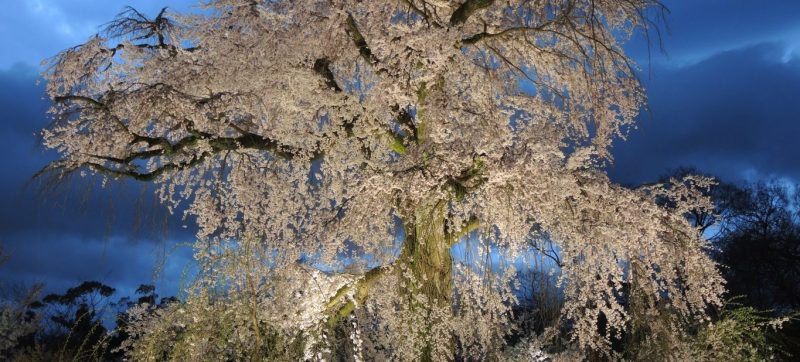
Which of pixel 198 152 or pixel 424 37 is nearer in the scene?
pixel 424 37

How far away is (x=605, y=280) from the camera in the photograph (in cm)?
609

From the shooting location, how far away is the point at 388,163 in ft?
22.5

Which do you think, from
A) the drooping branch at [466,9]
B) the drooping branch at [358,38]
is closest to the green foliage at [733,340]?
the drooping branch at [466,9]

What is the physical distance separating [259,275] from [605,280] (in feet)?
10.3

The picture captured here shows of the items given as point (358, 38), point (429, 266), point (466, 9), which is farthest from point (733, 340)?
point (358, 38)

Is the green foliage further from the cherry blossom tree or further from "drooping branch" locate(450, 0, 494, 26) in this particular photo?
"drooping branch" locate(450, 0, 494, 26)

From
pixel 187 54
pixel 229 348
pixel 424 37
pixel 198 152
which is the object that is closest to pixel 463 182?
pixel 424 37

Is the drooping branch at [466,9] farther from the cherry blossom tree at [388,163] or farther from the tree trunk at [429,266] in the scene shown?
the tree trunk at [429,266]

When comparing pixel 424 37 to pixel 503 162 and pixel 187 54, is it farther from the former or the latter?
pixel 187 54

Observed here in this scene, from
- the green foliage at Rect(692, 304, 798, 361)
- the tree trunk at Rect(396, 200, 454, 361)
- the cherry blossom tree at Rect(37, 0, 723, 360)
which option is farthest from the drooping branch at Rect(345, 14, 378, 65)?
the green foliage at Rect(692, 304, 798, 361)

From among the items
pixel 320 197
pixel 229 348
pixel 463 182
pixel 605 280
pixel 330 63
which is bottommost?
pixel 229 348

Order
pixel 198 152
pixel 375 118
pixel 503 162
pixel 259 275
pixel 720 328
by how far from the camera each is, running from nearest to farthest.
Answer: pixel 503 162 → pixel 259 275 → pixel 375 118 → pixel 198 152 → pixel 720 328

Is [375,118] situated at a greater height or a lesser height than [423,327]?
greater

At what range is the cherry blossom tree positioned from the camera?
5.92 metres
